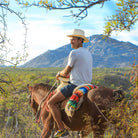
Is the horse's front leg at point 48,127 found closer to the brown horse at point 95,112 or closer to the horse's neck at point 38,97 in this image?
the brown horse at point 95,112

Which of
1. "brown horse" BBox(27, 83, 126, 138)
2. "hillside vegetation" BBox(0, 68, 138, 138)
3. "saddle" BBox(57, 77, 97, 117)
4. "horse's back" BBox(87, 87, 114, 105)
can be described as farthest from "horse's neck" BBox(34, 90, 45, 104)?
"horse's back" BBox(87, 87, 114, 105)

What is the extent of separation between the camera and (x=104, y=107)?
3.92m

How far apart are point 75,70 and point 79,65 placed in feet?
0.48

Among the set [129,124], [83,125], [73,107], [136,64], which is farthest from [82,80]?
[136,64]

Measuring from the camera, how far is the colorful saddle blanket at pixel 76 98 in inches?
158

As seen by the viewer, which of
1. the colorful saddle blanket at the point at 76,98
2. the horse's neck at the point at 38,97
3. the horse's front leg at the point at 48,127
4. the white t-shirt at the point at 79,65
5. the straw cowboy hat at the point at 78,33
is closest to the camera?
the colorful saddle blanket at the point at 76,98

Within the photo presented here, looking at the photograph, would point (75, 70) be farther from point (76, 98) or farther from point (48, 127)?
point (48, 127)

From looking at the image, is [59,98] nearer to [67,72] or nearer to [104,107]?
[67,72]

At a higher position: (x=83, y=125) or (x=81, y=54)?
(x=81, y=54)

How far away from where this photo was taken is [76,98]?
4.04 meters

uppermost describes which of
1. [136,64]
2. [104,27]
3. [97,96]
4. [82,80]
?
[104,27]

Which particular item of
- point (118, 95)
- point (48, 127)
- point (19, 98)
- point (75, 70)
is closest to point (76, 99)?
point (75, 70)

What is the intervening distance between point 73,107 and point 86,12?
233 cm

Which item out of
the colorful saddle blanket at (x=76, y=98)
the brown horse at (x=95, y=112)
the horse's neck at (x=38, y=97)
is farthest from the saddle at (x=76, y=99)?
the horse's neck at (x=38, y=97)
